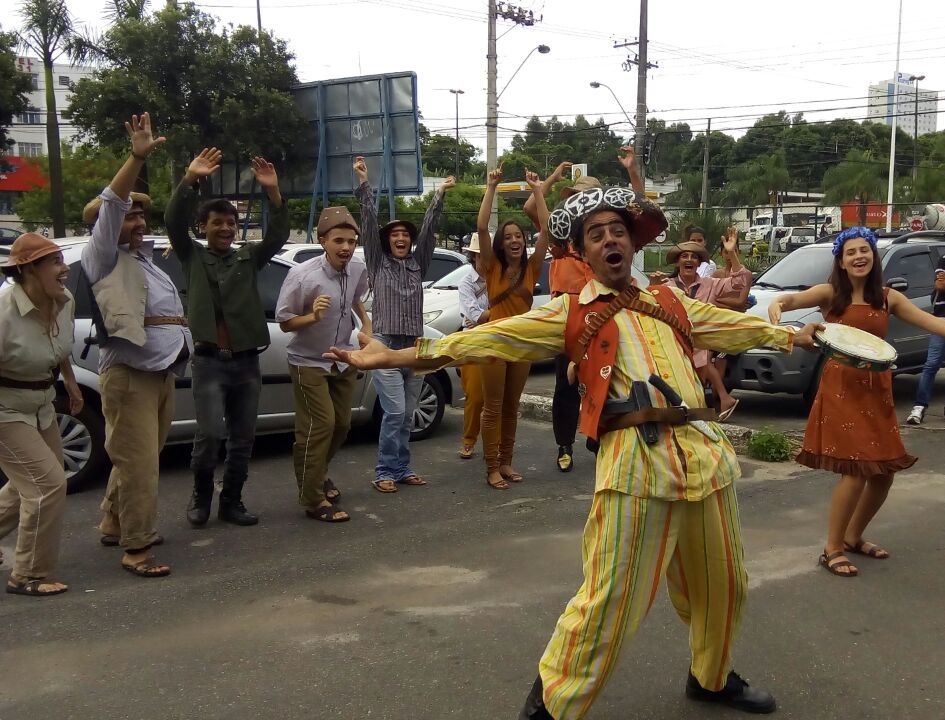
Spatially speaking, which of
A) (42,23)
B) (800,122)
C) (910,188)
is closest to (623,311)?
(42,23)

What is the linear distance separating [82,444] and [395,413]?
2.13 meters

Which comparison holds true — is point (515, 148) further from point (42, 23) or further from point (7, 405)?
point (7, 405)

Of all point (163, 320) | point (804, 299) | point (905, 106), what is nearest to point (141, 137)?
point (163, 320)

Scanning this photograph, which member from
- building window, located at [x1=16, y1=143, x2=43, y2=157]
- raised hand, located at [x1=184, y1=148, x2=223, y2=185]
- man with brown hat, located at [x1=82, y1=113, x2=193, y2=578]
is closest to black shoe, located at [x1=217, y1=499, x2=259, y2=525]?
man with brown hat, located at [x1=82, y1=113, x2=193, y2=578]

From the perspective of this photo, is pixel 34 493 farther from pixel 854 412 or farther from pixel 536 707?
pixel 854 412

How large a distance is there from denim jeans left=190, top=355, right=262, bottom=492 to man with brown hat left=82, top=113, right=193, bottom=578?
1.36 feet

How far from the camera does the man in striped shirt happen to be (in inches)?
259

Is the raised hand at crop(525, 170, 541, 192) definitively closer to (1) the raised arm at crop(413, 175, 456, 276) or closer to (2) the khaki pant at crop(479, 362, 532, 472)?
(1) the raised arm at crop(413, 175, 456, 276)

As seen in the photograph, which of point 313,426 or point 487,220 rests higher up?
point 487,220

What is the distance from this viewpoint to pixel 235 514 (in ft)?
19.5

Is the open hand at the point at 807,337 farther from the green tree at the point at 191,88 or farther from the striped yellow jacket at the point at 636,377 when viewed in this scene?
the green tree at the point at 191,88

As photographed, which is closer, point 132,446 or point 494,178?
point 132,446

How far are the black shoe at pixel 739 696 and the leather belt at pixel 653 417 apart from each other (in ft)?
3.43

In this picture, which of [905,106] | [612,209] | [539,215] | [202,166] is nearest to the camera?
[612,209]
